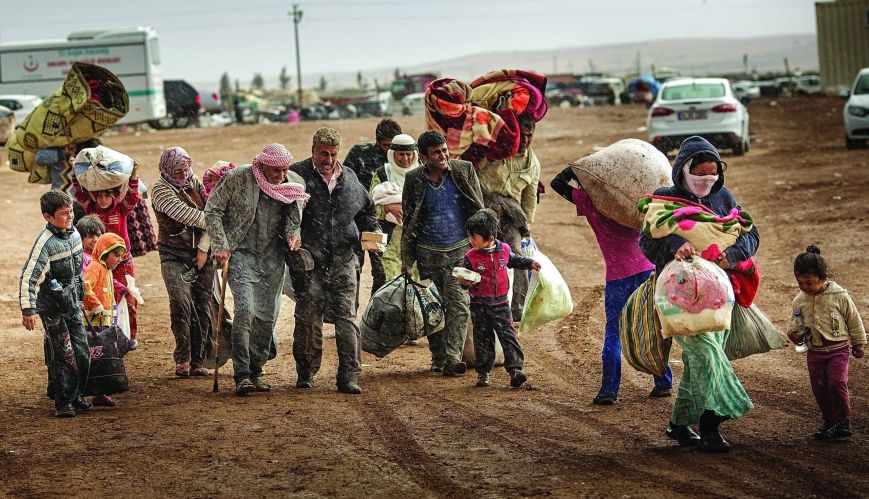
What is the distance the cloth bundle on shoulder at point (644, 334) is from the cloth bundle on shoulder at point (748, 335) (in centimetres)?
36

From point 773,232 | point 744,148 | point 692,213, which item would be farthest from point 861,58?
point 692,213

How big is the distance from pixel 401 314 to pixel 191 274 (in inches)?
62.2

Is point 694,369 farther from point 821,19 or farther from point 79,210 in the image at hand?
point 821,19

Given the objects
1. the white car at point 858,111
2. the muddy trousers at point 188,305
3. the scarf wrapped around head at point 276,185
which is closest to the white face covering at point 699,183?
the scarf wrapped around head at point 276,185

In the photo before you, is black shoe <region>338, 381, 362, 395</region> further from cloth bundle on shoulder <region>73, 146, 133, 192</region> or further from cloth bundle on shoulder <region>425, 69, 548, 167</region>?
cloth bundle on shoulder <region>73, 146, 133, 192</region>

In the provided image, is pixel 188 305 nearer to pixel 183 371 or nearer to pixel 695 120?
pixel 183 371

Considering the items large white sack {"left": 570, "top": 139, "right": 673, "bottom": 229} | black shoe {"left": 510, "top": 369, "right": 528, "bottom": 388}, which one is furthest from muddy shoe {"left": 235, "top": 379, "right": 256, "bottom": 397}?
large white sack {"left": 570, "top": 139, "right": 673, "bottom": 229}

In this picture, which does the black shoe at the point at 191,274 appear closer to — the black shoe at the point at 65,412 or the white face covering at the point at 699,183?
the black shoe at the point at 65,412

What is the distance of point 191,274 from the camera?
10227 millimetres

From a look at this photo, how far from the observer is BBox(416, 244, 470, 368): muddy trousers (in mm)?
9961

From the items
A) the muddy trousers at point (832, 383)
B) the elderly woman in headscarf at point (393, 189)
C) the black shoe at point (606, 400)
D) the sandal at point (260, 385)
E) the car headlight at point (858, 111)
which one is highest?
the car headlight at point (858, 111)

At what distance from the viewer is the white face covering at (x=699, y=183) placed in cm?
743

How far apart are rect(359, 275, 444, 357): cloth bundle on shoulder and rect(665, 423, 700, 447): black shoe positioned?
2.92m

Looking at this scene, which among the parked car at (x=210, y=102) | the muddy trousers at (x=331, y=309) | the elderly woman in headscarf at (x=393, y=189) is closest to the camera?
A: the muddy trousers at (x=331, y=309)
